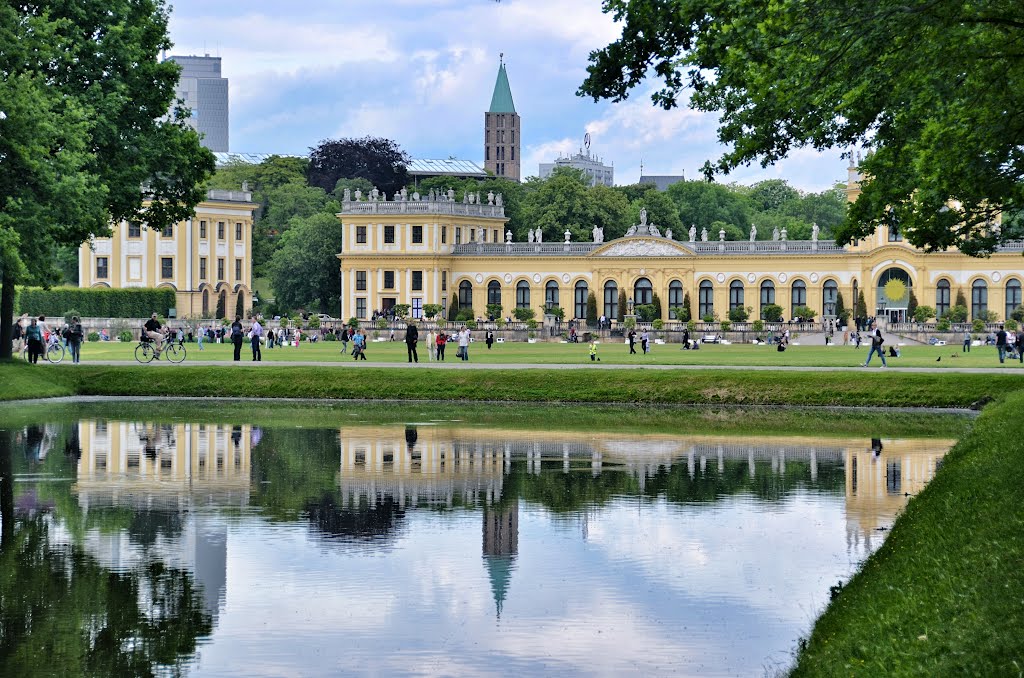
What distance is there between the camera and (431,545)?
13055 millimetres

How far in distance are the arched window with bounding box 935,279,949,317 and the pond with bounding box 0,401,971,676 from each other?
70171 millimetres

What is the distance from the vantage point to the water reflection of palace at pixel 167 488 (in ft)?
40.5

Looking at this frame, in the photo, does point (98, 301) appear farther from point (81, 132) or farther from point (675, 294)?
point (81, 132)

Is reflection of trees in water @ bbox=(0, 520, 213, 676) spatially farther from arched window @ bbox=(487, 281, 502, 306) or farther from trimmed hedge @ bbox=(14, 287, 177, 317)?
arched window @ bbox=(487, 281, 502, 306)

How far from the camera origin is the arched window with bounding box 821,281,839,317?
93375mm

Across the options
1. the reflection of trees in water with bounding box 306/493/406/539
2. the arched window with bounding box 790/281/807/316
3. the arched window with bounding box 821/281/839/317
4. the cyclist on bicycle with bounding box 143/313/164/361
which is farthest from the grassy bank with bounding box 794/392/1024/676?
the arched window with bounding box 790/281/807/316

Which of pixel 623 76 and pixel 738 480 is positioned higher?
pixel 623 76

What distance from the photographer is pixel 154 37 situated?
34219mm

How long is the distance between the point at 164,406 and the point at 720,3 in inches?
593

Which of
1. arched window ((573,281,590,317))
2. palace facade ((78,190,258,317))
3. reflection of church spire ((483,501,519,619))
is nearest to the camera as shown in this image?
reflection of church spire ((483,501,519,619))

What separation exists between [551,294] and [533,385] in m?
68.6

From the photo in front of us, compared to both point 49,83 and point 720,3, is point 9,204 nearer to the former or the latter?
point 49,83

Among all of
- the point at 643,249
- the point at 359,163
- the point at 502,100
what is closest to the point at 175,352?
the point at 643,249

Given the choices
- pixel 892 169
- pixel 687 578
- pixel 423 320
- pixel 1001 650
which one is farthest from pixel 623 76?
pixel 423 320
